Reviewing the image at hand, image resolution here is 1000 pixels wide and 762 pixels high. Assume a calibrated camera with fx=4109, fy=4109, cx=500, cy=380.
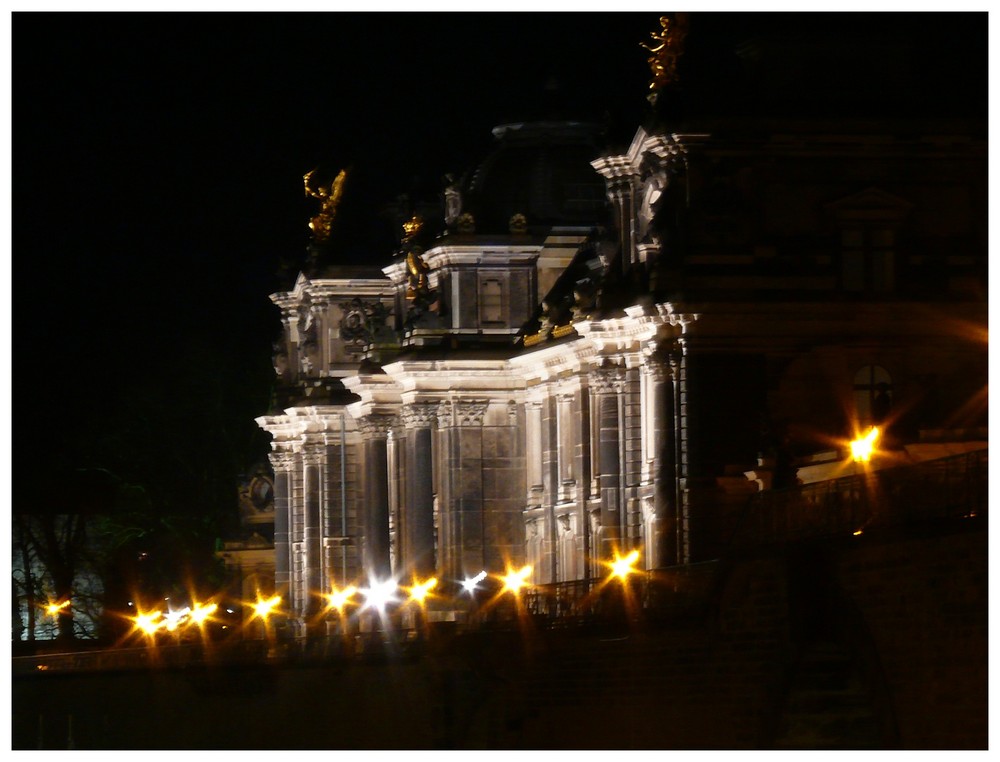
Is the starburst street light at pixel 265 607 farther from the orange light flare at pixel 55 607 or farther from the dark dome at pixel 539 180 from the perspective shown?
the dark dome at pixel 539 180

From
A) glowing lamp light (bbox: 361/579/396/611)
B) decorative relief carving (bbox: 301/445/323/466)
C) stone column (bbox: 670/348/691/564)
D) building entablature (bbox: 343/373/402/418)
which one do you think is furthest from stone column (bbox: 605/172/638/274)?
decorative relief carving (bbox: 301/445/323/466)

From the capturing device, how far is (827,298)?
85.4 meters

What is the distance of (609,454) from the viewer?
90938mm

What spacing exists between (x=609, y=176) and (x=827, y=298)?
668 cm

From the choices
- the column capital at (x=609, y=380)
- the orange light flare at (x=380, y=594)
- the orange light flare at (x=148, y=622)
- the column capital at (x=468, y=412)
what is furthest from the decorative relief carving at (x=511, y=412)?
the orange light flare at (x=148, y=622)

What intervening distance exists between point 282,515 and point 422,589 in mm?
21614

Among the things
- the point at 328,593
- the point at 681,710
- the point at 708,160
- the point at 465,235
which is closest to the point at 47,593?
the point at 328,593

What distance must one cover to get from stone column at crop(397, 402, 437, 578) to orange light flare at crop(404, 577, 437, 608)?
0.86ft

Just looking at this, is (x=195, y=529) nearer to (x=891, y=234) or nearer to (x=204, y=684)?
(x=204, y=684)

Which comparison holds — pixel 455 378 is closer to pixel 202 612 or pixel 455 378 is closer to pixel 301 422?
pixel 301 422

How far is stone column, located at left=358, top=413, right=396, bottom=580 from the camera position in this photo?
11244cm

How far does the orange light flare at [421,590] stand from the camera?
10450cm

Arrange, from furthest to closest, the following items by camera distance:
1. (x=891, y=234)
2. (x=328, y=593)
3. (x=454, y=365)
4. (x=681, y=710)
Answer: (x=328, y=593)
(x=454, y=365)
(x=891, y=234)
(x=681, y=710)

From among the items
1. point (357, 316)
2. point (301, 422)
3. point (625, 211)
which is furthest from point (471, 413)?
point (301, 422)
